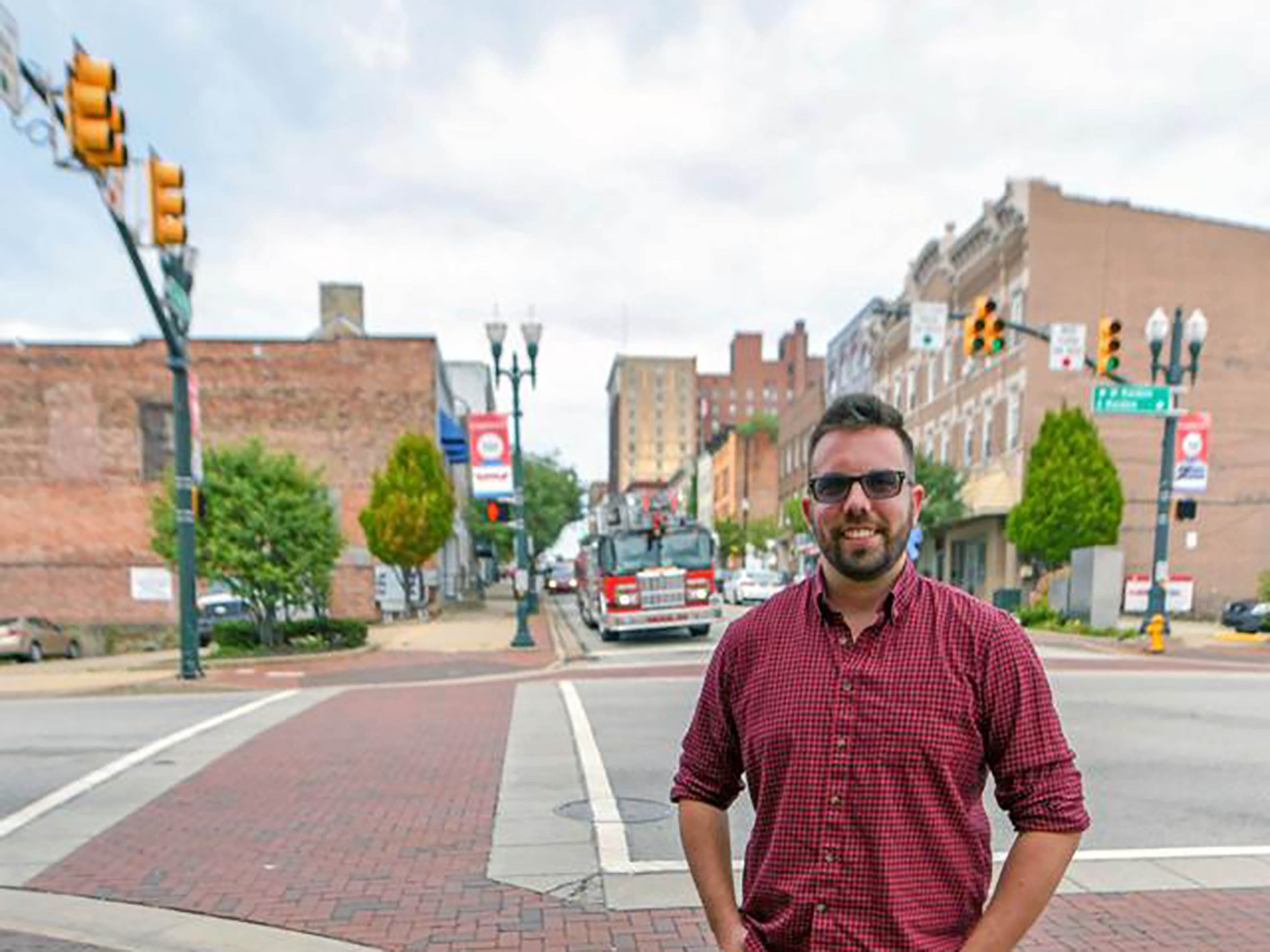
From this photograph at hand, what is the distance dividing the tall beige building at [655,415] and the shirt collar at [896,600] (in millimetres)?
154291

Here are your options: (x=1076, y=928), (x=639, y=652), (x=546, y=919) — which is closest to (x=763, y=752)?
(x=546, y=919)

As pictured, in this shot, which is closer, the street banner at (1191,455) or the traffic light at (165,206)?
the traffic light at (165,206)

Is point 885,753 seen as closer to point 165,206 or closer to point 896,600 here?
point 896,600

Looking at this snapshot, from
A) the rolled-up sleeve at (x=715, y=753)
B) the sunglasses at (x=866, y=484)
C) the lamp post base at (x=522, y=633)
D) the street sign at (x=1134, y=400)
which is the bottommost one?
the lamp post base at (x=522, y=633)

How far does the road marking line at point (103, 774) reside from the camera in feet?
21.5

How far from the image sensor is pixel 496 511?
19.8 meters

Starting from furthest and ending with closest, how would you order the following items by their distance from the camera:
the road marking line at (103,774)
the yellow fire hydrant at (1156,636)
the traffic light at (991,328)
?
the yellow fire hydrant at (1156,636) → the traffic light at (991,328) → the road marking line at (103,774)

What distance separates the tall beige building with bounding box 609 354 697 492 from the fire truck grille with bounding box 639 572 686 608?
444ft

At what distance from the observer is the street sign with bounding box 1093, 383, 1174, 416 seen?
17344 mm

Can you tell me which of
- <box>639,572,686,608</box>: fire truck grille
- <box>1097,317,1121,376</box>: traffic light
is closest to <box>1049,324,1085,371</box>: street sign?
<box>1097,317,1121,376</box>: traffic light

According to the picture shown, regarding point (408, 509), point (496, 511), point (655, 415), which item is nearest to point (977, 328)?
point (496, 511)

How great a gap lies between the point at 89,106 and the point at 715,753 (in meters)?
8.36

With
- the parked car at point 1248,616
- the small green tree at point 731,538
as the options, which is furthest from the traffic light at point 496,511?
the small green tree at point 731,538

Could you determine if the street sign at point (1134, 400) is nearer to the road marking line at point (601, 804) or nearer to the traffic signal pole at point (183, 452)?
the road marking line at point (601, 804)
